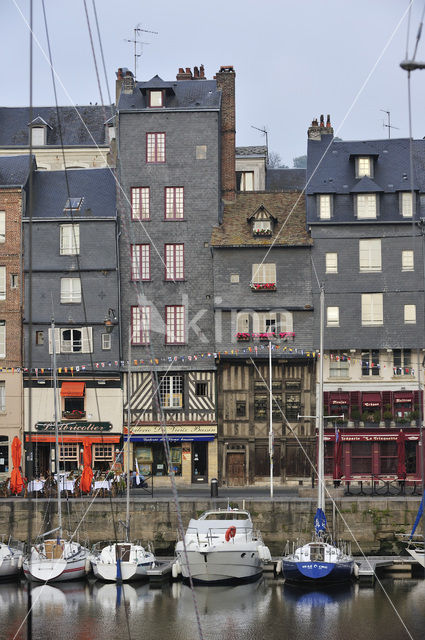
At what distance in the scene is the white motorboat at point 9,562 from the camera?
38.1 meters

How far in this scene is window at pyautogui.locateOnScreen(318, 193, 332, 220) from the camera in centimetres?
5016

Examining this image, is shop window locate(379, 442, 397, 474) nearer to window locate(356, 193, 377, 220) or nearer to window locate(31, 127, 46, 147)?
window locate(356, 193, 377, 220)

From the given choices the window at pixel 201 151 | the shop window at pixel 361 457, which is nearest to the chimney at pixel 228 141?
the window at pixel 201 151

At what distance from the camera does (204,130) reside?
167 ft

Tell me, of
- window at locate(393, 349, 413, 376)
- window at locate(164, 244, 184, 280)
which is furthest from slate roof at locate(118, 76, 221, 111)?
window at locate(393, 349, 413, 376)

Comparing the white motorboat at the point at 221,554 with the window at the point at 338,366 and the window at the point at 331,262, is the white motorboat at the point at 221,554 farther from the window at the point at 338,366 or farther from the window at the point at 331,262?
the window at the point at 331,262

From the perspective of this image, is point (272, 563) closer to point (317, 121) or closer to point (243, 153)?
point (317, 121)

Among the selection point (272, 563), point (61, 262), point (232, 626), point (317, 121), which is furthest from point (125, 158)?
point (232, 626)

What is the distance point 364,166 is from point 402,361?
891 centimetres

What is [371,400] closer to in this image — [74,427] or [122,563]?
[74,427]

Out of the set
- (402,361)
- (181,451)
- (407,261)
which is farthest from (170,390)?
(407,261)

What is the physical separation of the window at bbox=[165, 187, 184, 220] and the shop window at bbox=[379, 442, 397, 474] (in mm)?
13397

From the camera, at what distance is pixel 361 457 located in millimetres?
48688

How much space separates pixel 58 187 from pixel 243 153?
14032 mm
